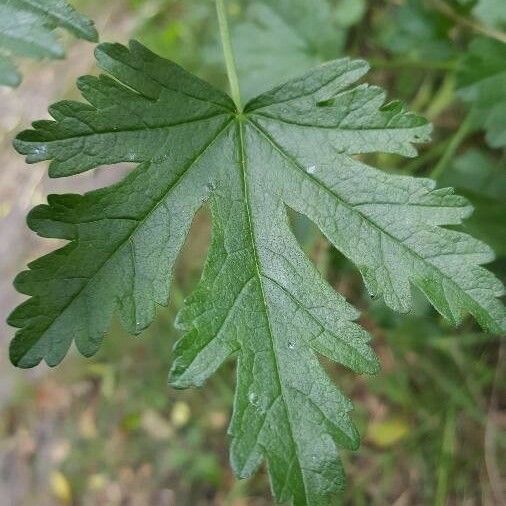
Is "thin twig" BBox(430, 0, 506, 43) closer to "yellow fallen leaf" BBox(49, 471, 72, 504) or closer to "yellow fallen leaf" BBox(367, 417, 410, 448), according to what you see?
"yellow fallen leaf" BBox(367, 417, 410, 448)

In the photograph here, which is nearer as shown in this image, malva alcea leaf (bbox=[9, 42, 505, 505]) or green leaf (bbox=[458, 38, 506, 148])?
malva alcea leaf (bbox=[9, 42, 505, 505])

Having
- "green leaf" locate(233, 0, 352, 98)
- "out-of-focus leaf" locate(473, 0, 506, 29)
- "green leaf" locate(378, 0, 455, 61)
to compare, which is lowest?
"out-of-focus leaf" locate(473, 0, 506, 29)

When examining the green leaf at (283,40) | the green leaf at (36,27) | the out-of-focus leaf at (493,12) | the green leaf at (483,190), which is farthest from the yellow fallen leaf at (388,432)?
the green leaf at (36,27)

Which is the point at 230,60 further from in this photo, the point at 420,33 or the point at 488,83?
the point at 420,33

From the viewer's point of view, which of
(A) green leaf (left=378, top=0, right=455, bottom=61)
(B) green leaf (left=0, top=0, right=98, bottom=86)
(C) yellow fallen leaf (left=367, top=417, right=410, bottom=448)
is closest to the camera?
(B) green leaf (left=0, top=0, right=98, bottom=86)

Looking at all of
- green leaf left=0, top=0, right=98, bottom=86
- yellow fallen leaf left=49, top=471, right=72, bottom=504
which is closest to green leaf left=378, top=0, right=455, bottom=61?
green leaf left=0, top=0, right=98, bottom=86

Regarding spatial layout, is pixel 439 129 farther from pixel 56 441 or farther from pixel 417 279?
pixel 56 441

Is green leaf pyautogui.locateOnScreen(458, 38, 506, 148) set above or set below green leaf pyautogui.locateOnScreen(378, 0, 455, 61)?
below

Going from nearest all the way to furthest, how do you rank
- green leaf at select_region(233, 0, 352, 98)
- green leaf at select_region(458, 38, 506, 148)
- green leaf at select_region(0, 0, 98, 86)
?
green leaf at select_region(0, 0, 98, 86)
green leaf at select_region(458, 38, 506, 148)
green leaf at select_region(233, 0, 352, 98)
